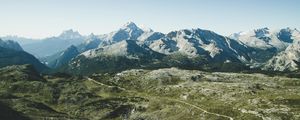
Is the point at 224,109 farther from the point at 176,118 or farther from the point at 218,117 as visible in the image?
the point at 176,118

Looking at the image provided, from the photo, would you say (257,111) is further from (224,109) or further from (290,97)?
(290,97)

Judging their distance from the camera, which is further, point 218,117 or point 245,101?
point 245,101

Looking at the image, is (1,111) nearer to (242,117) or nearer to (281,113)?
(242,117)

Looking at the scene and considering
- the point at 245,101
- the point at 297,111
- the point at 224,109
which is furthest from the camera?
the point at 245,101

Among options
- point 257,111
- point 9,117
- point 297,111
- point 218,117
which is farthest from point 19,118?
point 297,111

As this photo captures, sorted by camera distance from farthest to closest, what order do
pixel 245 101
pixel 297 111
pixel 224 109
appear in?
pixel 245 101, pixel 224 109, pixel 297 111

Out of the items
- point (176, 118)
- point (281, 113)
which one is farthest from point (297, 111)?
point (176, 118)

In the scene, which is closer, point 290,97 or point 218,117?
point 218,117
